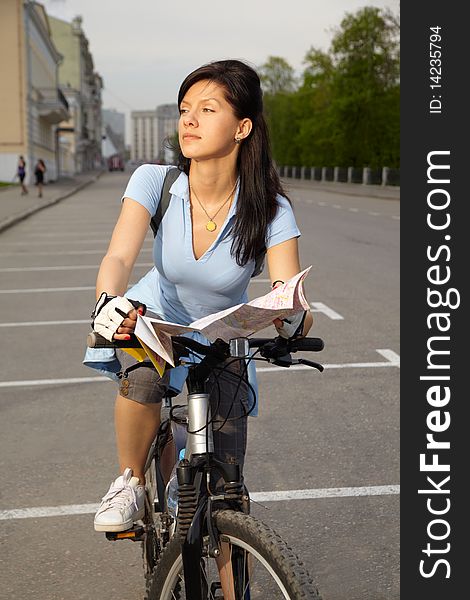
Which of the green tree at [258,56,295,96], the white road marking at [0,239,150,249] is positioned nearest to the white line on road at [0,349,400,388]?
the white road marking at [0,239,150,249]

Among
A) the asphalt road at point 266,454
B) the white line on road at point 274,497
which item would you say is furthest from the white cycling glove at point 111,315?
the white line on road at point 274,497

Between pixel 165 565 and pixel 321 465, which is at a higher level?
pixel 165 565

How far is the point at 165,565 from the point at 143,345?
2.19 feet

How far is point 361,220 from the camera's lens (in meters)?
25.1

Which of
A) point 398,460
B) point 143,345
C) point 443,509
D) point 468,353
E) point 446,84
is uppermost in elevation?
point 446,84

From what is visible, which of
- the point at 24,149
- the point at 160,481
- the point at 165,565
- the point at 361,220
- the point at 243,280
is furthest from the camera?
the point at 24,149

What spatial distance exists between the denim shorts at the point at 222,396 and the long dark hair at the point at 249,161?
355 millimetres

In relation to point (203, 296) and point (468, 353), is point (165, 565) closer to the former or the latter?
point (203, 296)

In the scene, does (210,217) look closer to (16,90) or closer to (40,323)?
(40,323)

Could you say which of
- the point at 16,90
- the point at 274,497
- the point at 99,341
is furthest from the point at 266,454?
the point at 16,90

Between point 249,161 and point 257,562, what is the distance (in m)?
1.18

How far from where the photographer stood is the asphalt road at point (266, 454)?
Result: 148 inches

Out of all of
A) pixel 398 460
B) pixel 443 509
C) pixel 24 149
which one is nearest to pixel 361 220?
pixel 398 460

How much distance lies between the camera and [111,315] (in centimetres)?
220
